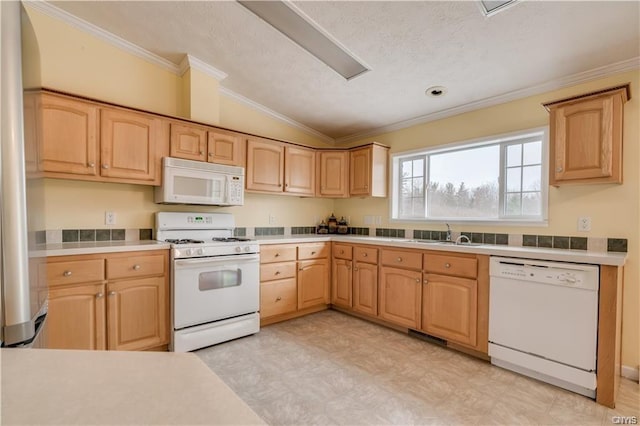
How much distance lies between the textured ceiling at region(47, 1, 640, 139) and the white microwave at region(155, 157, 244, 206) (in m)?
1.06

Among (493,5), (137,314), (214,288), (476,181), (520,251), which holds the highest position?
(493,5)

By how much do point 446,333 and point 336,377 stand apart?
1.11m

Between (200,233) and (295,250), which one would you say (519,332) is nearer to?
(295,250)

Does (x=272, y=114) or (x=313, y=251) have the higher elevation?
(x=272, y=114)

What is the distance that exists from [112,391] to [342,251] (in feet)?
10.5

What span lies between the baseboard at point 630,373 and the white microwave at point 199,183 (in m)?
3.51

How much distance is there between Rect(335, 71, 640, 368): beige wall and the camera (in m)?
2.17

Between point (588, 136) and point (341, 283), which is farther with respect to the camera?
point (341, 283)

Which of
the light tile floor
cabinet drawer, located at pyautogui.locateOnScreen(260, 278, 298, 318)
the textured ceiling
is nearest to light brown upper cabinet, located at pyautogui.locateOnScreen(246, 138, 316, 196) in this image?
the textured ceiling

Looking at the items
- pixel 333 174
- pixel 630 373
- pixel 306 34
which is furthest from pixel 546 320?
pixel 306 34

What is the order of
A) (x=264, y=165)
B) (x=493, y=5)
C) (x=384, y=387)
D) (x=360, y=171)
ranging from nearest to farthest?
(x=493, y=5), (x=384, y=387), (x=264, y=165), (x=360, y=171)

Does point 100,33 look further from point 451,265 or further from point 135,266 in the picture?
point 451,265

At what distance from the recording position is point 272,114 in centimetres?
386

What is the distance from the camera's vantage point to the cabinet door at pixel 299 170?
3629mm
